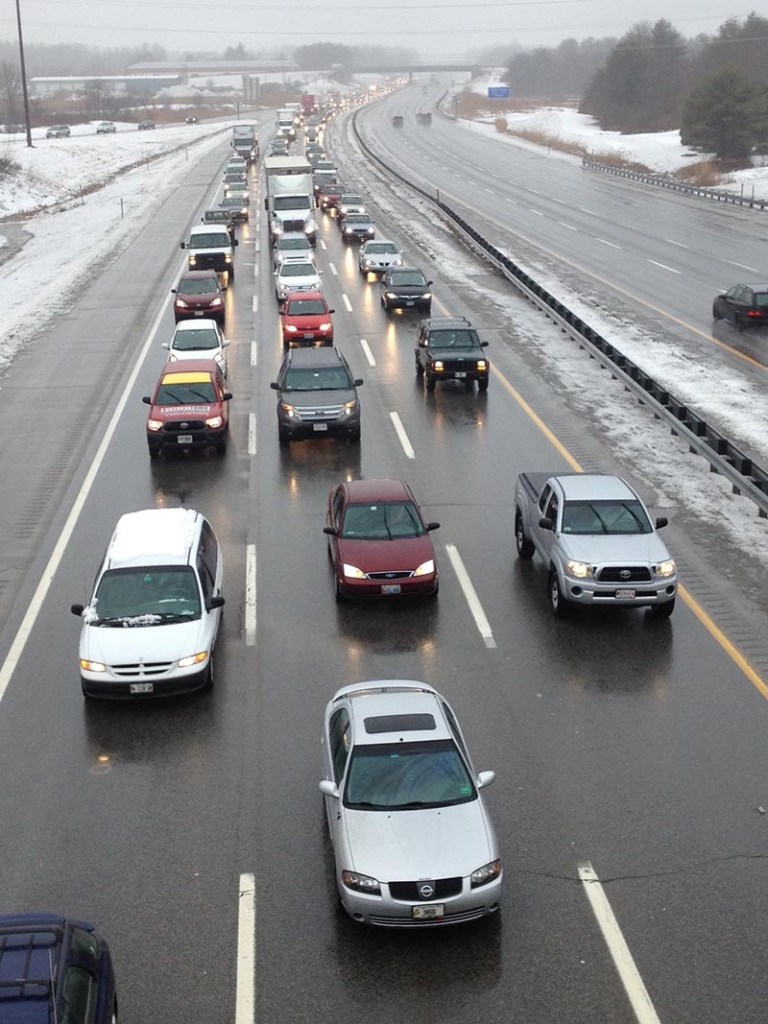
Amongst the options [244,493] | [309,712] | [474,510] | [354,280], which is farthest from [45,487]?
[354,280]

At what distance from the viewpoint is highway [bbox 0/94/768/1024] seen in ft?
30.9

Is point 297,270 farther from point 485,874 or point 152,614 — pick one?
point 485,874

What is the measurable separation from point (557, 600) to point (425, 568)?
187 centimetres

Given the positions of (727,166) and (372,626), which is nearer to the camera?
(372,626)

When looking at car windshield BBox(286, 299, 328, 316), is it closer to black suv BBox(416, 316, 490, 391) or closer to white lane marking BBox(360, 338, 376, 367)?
white lane marking BBox(360, 338, 376, 367)

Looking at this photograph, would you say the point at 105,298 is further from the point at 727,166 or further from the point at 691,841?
the point at 727,166

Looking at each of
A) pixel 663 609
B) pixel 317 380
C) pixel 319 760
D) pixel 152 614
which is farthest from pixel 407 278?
pixel 319 760

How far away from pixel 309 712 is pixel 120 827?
9.71 feet

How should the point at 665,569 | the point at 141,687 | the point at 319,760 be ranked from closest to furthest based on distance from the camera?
1. the point at 319,760
2. the point at 141,687
3. the point at 665,569

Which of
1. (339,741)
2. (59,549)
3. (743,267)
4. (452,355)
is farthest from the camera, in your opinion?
(743,267)

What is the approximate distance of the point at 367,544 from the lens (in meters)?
17.3

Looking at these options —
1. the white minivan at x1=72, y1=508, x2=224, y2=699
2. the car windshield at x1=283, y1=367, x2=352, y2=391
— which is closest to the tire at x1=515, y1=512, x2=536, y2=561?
the white minivan at x1=72, y1=508, x2=224, y2=699

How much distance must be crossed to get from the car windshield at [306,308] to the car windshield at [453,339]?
5.82 metres

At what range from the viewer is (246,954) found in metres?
9.65
